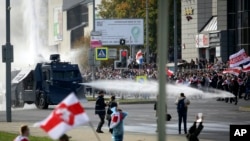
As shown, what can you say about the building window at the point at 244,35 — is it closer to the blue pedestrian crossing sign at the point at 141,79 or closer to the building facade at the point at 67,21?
the blue pedestrian crossing sign at the point at 141,79

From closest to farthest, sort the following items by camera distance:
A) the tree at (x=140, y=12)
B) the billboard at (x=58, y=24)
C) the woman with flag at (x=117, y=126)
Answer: the woman with flag at (x=117, y=126), the tree at (x=140, y=12), the billboard at (x=58, y=24)

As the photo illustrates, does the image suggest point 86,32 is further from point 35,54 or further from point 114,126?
point 114,126

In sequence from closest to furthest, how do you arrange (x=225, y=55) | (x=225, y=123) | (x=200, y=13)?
(x=225, y=123)
(x=225, y=55)
(x=200, y=13)

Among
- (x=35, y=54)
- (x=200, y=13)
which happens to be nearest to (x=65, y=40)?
(x=200, y=13)

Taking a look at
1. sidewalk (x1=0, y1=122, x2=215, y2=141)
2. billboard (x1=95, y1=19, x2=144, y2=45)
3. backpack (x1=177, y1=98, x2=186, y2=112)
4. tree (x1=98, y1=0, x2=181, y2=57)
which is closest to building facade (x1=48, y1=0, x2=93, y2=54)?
tree (x1=98, y1=0, x2=181, y2=57)

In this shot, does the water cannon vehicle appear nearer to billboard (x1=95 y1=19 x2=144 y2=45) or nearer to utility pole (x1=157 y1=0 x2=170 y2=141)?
billboard (x1=95 y1=19 x2=144 y2=45)

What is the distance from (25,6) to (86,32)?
38.9 metres

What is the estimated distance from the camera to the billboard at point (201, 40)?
3150 inches

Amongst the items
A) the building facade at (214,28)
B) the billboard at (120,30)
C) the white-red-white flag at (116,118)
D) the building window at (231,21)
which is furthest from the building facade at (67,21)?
the white-red-white flag at (116,118)

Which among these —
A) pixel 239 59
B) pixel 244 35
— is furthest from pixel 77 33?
pixel 239 59

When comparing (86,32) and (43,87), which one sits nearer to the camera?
(43,87)

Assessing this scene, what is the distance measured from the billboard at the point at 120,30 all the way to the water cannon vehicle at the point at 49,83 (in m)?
26.7

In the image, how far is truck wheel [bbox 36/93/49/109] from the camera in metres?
48.2

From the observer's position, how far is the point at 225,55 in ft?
252
